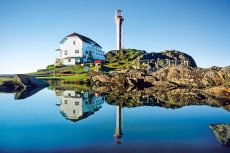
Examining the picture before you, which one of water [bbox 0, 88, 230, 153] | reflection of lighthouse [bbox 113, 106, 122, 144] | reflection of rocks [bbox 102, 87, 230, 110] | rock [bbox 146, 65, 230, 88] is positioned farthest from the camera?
rock [bbox 146, 65, 230, 88]

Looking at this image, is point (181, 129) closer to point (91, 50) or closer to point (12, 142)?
point (12, 142)

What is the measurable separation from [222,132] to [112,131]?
4227 millimetres

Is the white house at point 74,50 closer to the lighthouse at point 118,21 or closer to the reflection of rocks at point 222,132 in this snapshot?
the lighthouse at point 118,21

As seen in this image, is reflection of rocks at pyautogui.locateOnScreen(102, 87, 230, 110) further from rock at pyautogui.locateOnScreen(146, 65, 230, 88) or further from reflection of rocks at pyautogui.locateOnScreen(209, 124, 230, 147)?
rock at pyautogui.locateOnScreen(146, 65, 230, 88)

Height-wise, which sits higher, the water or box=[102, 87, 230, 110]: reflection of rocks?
box=[102, 87, 230, 110]: reflection of rocks

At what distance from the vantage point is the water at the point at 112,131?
714 cm

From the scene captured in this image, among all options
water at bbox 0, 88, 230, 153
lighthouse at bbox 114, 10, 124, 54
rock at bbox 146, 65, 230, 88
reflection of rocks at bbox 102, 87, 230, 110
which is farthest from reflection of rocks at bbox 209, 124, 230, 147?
lighthouse at bbox 114, 10, 124, 54

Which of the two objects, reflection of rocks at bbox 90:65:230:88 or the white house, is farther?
the white house

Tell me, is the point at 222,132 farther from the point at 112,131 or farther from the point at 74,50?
the point at 74,50

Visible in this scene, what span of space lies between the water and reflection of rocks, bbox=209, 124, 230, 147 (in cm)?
20

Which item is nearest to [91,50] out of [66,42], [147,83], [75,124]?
[66,42]

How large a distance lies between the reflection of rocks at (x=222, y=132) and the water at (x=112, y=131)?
202mm

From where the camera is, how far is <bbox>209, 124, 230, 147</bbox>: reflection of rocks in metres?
7.66

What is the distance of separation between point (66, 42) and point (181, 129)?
78639 millimetres
